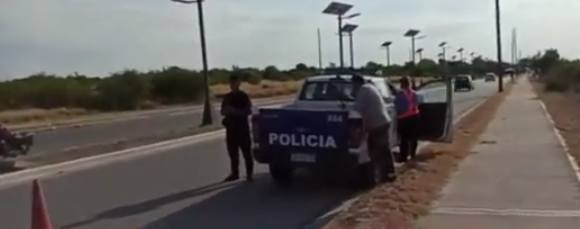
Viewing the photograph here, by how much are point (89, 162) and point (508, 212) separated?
8.66 metres

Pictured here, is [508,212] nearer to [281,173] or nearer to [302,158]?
[302,158]

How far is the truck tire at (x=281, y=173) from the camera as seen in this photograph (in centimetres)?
1280

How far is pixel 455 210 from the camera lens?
980 centimetres

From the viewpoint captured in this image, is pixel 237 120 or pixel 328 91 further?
pixel 328 91

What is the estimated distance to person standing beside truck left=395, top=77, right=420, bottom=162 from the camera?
48.1ft

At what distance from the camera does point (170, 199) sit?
455 inches

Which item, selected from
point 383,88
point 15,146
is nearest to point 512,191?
point 383,88

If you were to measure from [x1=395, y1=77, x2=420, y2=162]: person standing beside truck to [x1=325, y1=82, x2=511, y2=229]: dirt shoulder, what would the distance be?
10.7 inches

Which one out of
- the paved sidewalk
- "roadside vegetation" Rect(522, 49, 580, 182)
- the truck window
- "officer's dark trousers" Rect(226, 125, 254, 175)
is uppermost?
the truck window

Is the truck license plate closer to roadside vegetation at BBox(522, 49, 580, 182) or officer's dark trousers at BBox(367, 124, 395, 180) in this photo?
officer's dark trousers at BBox(367, 124, 395, 180)

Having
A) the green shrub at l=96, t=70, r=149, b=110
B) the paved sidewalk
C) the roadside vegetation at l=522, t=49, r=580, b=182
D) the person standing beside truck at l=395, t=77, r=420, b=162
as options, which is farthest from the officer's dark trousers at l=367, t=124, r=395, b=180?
the green shrub at l=96, t=70, r=149, b=110

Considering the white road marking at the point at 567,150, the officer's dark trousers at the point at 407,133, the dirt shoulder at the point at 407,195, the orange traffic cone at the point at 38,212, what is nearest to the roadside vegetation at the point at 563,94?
the white road marking at the point at 567,150

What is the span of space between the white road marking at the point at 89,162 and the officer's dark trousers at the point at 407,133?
17.3 feet

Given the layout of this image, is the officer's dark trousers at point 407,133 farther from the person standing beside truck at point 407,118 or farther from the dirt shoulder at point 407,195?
the dirt shoulder at point 407,195
